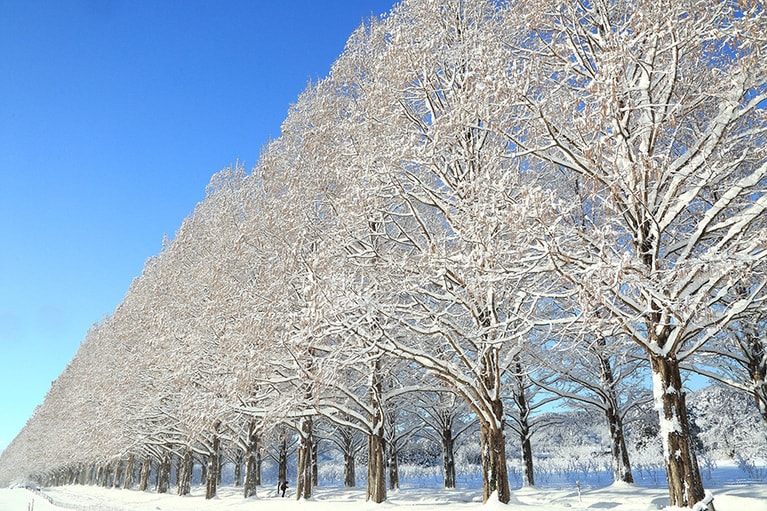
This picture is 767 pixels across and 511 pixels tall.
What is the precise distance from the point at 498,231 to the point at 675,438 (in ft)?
12.4

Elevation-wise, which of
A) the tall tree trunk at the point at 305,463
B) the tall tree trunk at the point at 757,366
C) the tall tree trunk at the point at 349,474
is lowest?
the tall tree trunk at the point at 349,474

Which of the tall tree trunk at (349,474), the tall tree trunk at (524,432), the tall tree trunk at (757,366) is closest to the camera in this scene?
the tall tree trunk at (757,366)

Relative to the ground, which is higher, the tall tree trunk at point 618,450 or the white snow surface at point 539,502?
the tall tree trunk at point 618,450

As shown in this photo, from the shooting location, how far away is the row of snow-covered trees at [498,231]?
6309 mm

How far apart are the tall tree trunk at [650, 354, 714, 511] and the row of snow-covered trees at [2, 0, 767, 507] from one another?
0.09 ft

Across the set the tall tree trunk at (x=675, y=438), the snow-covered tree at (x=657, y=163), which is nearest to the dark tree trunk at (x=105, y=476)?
the tall tree trunk at (x=675, y=438)

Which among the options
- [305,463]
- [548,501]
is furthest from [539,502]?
[305,463]

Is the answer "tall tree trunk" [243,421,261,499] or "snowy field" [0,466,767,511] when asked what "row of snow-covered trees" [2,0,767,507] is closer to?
"tall tree trunk" [243,421,261,499]

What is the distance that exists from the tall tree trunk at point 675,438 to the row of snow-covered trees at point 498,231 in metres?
0.03

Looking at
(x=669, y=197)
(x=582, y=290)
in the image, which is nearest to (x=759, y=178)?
(x=669, y=197)

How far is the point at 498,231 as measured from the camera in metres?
7.88

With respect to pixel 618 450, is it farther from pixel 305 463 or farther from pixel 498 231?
pixel 498 231

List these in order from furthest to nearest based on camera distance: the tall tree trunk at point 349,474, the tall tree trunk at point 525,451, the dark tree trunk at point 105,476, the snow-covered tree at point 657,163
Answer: the dark tree trunk at point 105,476 < the tall tree trunk at point 349,474 < the tall tree trunk at point 525,451 < the snow-covered tree at point 657,163

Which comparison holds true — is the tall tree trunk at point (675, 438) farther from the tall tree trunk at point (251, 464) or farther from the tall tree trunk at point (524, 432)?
the tall tree trunk at point (251, 464)
